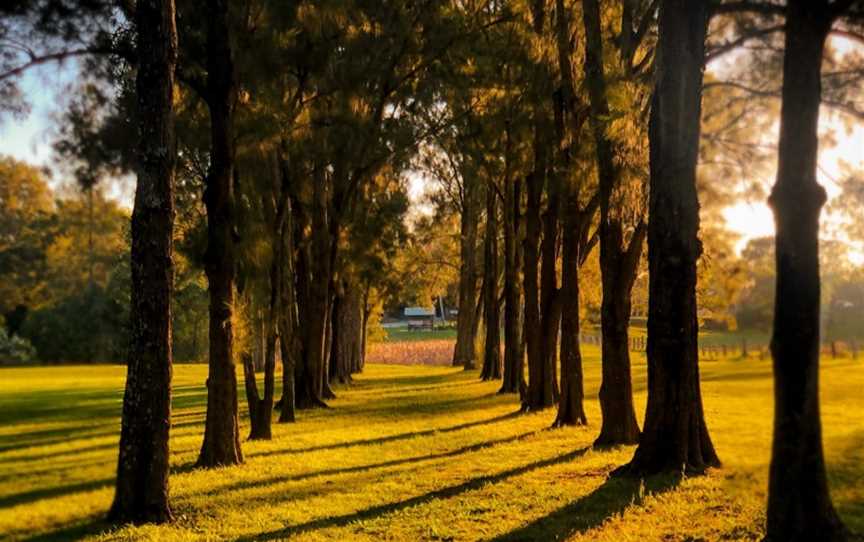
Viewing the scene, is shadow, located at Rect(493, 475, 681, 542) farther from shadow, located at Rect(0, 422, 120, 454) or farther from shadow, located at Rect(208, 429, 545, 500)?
shadow, located at Rect(0, 422, 120, 454)

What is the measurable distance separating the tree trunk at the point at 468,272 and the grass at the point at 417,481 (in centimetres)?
1523

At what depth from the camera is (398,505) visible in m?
9.42

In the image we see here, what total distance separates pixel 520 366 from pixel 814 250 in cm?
2018

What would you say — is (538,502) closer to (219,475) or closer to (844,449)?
(219,475)

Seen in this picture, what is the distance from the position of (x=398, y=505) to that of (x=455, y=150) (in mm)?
19107

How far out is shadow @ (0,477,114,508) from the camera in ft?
36.2

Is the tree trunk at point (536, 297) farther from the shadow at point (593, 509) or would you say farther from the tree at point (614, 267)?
the shadow at point (593, 509)

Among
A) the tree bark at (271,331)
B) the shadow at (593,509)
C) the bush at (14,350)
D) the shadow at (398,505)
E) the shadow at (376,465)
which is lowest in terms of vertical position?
the bush at (14,350)

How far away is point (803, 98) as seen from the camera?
5809 mm

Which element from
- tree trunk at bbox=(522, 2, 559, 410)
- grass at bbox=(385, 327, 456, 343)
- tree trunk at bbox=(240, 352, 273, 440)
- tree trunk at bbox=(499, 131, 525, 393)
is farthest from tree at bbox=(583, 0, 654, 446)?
grass at bbox=(385, 327, 456, 343)

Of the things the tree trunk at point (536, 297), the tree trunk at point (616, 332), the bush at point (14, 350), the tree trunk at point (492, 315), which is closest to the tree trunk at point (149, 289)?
the tree trunk at point (616, 332)

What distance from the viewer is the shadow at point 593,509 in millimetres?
7707

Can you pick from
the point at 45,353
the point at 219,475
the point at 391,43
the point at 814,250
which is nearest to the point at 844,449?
the point at 814,250

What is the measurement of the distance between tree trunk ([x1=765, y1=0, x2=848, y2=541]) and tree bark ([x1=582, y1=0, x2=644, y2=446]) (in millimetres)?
7662
